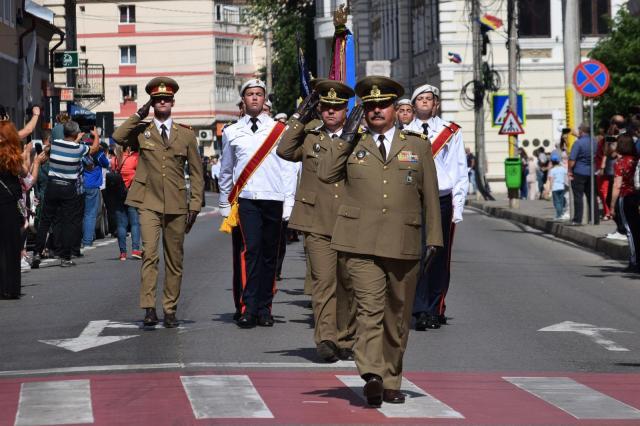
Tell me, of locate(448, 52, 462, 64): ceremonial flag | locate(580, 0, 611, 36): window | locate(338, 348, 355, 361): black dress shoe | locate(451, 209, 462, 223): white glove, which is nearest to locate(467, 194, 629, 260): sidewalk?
locate(451, 209, 462, 223): white glove

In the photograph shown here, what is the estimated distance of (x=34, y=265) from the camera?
2186 cm

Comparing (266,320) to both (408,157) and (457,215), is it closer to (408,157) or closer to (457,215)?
(457,215)

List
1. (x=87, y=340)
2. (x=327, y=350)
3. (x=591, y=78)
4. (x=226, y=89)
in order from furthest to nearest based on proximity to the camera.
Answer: (x=226, y=89) < (x=591, y=78) < (x=87, y=340) < (x=327, y=350)

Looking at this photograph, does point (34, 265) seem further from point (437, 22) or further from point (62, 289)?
point (437, 22)

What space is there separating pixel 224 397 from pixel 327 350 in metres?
1.88

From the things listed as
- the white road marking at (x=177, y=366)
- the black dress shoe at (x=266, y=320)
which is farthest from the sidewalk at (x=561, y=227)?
the white road marking at (x=177, y=366)

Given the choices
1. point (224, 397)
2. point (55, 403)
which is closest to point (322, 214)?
point (224, 397)

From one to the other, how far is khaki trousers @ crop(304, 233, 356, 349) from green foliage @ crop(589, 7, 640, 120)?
31.1 meters

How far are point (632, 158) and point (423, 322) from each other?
300 inches

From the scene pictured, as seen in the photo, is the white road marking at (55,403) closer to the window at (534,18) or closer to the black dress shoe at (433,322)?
the black dress shoe at (433,322)

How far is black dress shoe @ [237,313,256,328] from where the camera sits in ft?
44.8

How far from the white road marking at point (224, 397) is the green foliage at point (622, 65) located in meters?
32.9

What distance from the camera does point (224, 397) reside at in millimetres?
9789

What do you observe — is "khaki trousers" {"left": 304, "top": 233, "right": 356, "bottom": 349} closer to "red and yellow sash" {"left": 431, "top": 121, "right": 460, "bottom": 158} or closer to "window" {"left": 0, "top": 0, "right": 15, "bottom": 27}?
"red and yellow sash" {"left": 431, "top": 121, "right": 460, "bottom": 158}
